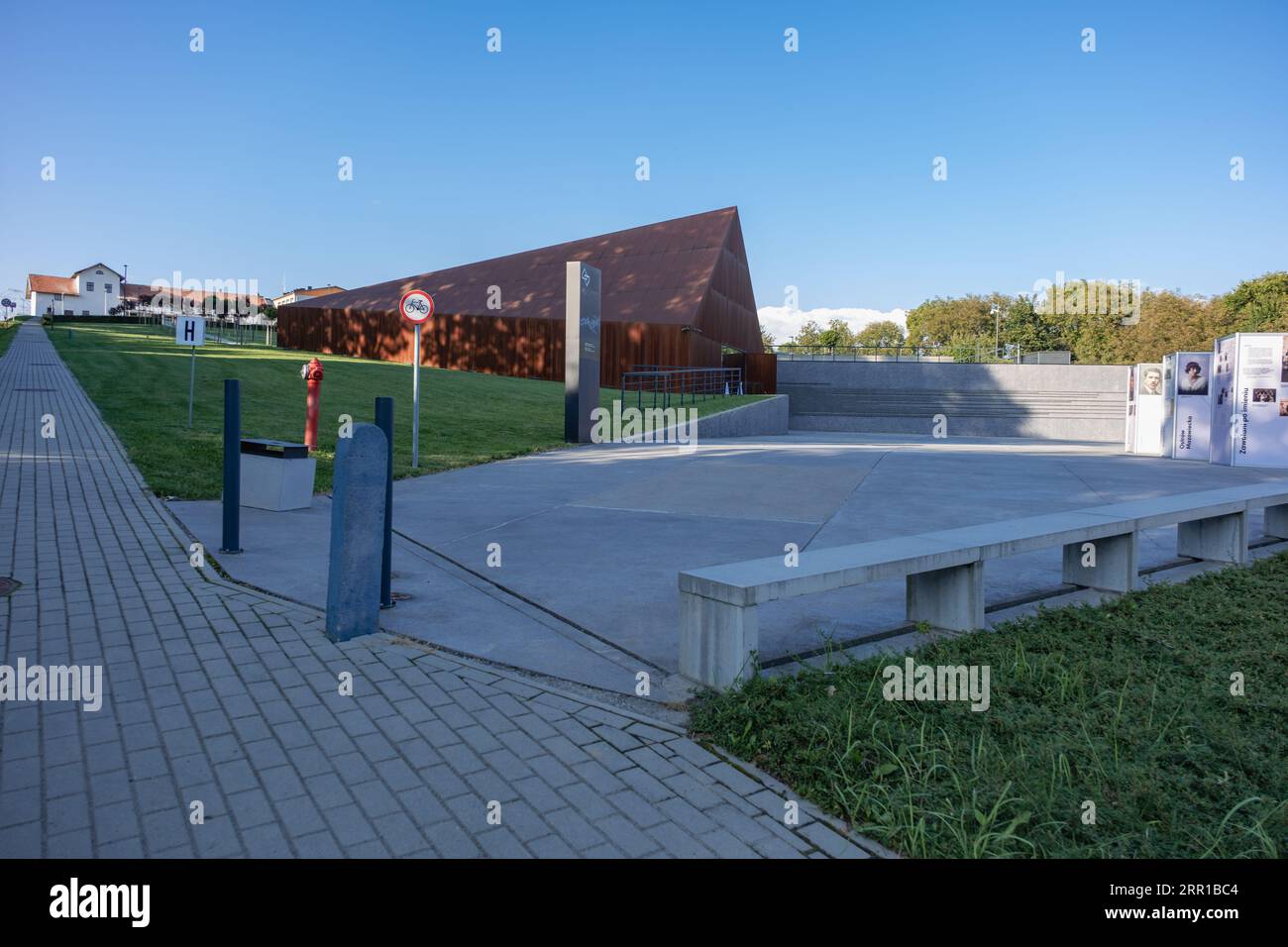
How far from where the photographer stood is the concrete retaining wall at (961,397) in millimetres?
38531

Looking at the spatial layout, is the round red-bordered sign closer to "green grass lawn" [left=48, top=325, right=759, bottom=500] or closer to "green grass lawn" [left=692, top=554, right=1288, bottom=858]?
"green grass lawn" [left=48, top=325, right=759, bottom=500]

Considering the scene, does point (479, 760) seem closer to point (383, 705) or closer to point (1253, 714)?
point (383, 705)

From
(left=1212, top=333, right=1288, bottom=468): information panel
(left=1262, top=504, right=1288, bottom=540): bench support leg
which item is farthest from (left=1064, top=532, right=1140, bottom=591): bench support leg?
(left=1212, top=333, right=1288, bottom=468): information panel

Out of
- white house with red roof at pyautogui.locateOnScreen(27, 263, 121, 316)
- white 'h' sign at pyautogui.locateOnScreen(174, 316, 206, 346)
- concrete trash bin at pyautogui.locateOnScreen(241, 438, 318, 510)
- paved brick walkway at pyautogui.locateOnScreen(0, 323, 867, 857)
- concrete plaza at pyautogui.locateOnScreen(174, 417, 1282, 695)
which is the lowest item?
paved brick walkway at pyautogui.locateOnScreen(0, 323, 867, 857)

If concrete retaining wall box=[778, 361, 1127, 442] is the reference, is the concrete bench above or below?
below

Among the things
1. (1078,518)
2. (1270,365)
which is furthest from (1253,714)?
(1270,365)

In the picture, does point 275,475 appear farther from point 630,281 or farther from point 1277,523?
point 630,281

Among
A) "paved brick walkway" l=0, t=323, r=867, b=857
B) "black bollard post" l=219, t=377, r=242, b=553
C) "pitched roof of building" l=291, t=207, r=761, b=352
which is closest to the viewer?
"paved brick walkway" l=0, t=323, r=867, b=857

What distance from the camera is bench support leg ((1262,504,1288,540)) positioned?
8.95 metres

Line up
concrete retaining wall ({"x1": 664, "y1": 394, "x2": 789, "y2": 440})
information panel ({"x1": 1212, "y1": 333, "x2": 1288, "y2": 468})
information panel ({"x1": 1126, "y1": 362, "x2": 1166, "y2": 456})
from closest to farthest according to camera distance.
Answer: information panel ({"x1": 1212, "y1": 333, "x2": 1288, "y2": 468}) → information panel ({"x1": 1126, "y1": 362, "x2": 1166, "y2": 456}) → concrete retaining wall ({"x1": 664, "y1": 394, "x2": 789, "y2": 440})

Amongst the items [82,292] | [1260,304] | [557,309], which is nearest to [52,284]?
[82,292]

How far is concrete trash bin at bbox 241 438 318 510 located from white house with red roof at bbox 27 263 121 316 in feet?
393

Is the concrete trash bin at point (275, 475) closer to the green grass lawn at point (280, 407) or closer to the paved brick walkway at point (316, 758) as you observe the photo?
the green grass lawn at point (280, 407)
